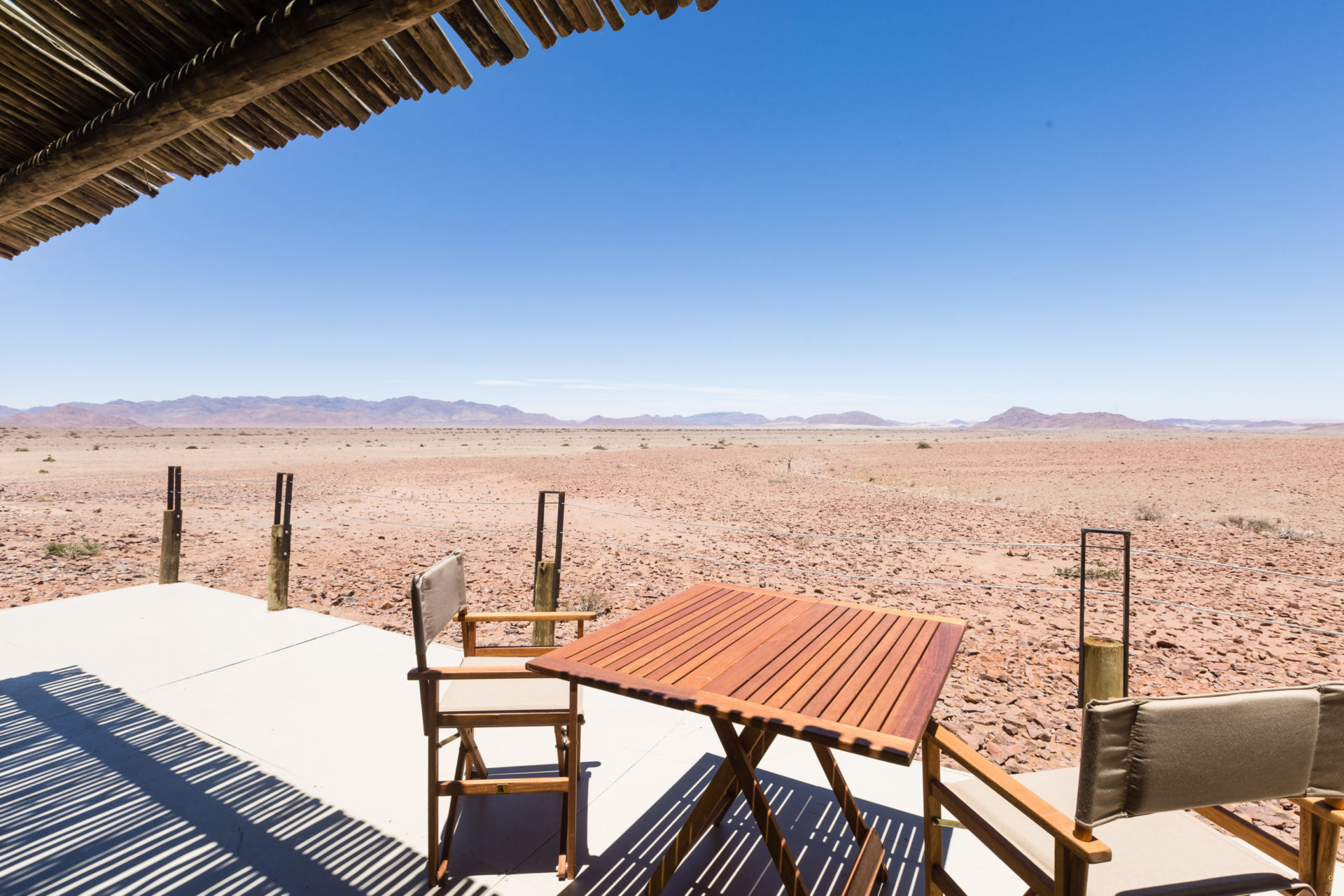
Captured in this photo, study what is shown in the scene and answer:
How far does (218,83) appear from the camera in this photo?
5.96ft

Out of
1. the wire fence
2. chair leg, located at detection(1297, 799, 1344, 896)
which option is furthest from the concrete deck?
the wire fence

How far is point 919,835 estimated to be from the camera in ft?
8.10

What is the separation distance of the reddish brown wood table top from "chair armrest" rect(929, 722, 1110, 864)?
16 cm

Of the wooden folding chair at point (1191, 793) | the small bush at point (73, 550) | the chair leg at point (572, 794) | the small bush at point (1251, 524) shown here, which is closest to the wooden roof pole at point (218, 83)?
the chair leg at point (572, 794)

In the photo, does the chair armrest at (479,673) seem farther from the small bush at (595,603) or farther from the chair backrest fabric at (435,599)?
the small bush at (595,603)

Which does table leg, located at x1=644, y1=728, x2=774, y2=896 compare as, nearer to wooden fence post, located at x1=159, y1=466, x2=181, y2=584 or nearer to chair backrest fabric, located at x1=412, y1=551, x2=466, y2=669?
chair backrest fabric, located at x1=412, y1=551, x2=466, y2=669

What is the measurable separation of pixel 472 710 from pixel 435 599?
1.45 feet

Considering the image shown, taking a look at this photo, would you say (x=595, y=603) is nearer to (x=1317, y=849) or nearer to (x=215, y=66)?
(x=215, y=66)

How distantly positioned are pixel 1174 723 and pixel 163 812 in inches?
136

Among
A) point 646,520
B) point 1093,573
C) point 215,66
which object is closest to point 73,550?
point 646,520

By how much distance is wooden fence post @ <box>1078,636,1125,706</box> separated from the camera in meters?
2.80

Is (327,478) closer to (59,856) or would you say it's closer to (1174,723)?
(59,856)

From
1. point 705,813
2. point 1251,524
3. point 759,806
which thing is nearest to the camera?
point 759,806

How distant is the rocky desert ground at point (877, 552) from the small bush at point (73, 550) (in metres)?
0.07
